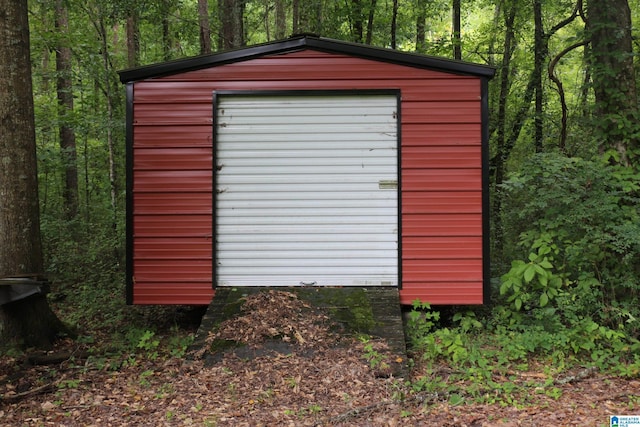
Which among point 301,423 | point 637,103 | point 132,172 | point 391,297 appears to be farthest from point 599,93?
point 132,172

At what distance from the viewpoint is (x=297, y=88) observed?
228 inches

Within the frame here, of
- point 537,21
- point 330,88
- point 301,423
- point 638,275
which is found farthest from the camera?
point 537,21

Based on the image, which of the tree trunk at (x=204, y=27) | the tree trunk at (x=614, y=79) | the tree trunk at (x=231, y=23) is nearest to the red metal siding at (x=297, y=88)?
the tree trunk at (x=614, y=79)

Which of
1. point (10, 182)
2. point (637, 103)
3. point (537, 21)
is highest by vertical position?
point (537, 21)

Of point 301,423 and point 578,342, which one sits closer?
point 301,423

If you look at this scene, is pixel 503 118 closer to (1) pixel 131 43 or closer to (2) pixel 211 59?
(2) pixel 211 59

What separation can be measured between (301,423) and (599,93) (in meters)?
5.44

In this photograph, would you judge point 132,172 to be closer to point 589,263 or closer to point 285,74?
point 285,74

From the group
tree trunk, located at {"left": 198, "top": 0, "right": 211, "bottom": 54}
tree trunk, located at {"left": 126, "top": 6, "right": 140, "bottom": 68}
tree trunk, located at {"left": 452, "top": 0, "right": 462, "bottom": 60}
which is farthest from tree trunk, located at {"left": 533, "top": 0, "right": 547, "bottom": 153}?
tree trunk, located at {"left": 126, "top": 6, "right": 140, "bottom": 68}

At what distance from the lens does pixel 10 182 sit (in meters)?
5.01

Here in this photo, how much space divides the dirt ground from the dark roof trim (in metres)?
3.14

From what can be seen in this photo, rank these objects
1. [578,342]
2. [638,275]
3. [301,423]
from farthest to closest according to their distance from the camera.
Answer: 1. [638,275]
2. [578,342]
3. [301,423]

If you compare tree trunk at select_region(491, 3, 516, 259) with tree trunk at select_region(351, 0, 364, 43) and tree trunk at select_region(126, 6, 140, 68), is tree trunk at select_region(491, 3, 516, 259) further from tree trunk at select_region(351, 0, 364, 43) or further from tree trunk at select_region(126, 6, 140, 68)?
tree trunk at select_region(126, 6, 140, 68)

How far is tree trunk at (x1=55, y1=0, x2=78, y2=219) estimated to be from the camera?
1009cm
